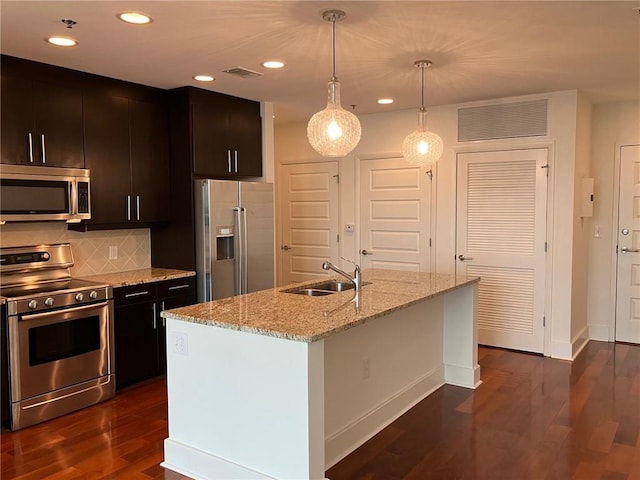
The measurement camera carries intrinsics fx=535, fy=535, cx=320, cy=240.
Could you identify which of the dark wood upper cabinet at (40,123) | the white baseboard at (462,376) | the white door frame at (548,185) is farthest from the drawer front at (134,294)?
the white door frame at (548,185)

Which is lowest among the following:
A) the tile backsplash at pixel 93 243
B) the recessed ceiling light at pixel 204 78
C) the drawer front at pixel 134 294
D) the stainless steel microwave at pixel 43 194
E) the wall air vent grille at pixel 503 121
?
the drawer front at pixel 134 294

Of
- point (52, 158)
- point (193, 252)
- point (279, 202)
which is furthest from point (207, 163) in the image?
point (279, 202)

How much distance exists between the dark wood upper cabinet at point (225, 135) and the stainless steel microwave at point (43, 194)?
994 millimetres

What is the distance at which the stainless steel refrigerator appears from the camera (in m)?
4.57

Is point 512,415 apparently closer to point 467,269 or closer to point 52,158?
point 467,269

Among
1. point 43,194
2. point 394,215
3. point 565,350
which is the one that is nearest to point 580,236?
point 565,350

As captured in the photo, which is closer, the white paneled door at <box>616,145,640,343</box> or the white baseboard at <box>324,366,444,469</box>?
the white baseboard at <box>324,366,444,469</box>

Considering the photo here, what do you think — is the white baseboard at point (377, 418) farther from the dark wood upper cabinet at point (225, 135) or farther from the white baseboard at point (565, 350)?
the dark wood upper cabinet at point (225, 135)

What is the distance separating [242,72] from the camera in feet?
13.4

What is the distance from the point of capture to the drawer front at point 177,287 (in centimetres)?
436

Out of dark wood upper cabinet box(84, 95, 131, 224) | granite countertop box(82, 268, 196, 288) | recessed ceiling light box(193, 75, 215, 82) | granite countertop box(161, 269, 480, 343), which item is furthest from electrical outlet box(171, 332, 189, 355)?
recessed ceiling light box(193, 75, 215, 82)

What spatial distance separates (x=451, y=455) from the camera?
10.0ft

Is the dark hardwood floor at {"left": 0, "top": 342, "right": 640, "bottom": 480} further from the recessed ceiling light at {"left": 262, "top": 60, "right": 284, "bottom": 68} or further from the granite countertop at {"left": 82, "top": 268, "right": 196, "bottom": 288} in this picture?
the recessed ceiling light at {"left": 262, "top": 60, "right": 284, "bottom": 68}

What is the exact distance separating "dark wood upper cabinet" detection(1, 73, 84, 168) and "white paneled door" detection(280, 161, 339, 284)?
297cm
